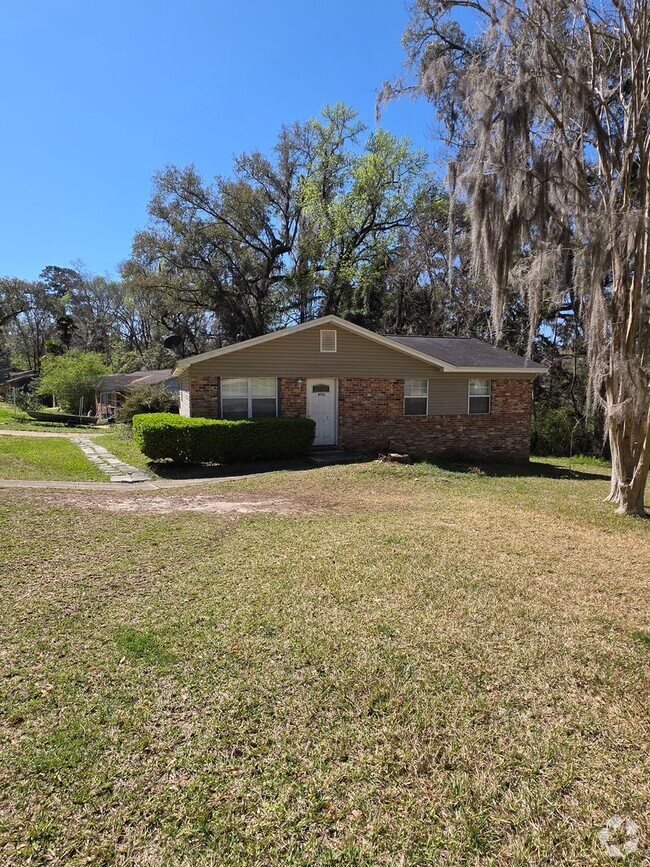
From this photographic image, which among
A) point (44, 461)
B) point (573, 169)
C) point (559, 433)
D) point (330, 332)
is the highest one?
point (573, 169)

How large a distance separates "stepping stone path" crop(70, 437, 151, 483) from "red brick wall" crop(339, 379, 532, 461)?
5883 mm

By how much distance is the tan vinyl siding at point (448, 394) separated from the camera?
50.5 feet

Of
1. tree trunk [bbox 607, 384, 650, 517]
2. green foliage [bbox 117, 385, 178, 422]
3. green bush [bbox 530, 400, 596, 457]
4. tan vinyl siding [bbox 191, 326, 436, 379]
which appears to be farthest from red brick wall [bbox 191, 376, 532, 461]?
green foliage [bbox 117, 385, 178, 422]

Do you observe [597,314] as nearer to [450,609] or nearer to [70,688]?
[450,609]

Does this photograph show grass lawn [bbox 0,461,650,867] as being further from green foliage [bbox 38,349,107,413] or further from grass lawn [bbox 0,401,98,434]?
green foliage [bbox 38,349,107,413]

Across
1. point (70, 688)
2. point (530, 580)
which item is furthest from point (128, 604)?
point (530, 580)

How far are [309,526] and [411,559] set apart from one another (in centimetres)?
179

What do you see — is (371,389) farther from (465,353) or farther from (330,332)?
(465,353)

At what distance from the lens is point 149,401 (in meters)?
21.9

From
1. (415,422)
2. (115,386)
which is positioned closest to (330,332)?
(415,422)

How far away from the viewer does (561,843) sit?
207 centimetres

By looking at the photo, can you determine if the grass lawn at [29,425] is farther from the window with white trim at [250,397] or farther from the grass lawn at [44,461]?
the window with white trim at [250,397]

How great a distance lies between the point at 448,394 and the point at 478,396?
104cm

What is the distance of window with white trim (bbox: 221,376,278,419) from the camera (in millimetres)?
13773
